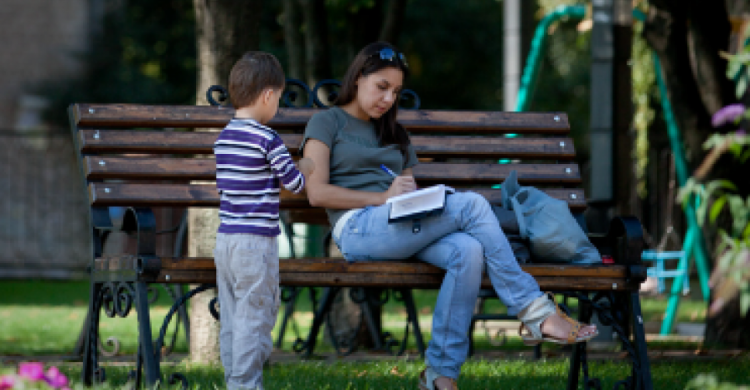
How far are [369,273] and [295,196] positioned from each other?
734 mm

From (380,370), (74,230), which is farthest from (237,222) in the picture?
(74,230)

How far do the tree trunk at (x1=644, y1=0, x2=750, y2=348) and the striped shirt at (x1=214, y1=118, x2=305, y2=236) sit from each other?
373 centimetres

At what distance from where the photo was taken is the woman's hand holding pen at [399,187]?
3816 mm

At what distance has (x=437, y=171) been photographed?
4508mm

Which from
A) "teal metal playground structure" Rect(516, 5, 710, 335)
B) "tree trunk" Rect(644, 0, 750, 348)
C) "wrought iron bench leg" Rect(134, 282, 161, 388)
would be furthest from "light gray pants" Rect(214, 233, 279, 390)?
"teal metal playground structure" Rect(516, 5, 710, 335)

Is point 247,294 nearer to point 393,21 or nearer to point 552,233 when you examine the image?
point 552,233

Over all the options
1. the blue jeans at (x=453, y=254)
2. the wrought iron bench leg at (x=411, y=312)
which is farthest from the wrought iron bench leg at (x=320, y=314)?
the blue jeans at (x=453, y=254)

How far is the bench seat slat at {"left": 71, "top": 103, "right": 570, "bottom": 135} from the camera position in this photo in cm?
416

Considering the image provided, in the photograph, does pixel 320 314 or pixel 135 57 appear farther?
pixel 135 57

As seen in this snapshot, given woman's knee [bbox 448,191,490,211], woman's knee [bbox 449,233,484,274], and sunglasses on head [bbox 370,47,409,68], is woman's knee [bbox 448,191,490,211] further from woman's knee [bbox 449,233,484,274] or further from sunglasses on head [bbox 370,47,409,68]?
sunglasses on head [bbox 370,47,409,68]

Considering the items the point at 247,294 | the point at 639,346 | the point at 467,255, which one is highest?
the point at 467,255

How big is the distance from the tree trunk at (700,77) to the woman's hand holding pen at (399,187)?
310cm

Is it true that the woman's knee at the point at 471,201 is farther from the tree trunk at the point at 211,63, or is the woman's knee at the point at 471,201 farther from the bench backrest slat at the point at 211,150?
the tree trunk at the point at 211,63

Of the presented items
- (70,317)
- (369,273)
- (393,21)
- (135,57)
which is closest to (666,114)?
(393,21)
